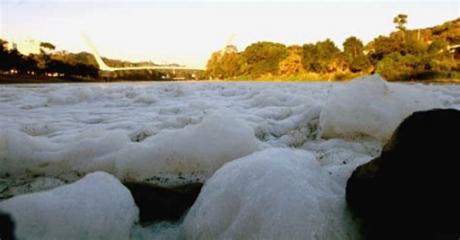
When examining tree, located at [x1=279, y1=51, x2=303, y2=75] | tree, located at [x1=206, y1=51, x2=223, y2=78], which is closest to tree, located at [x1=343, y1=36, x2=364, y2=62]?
tree, located at [x1=279, y1=51, x2=303, y2=75]

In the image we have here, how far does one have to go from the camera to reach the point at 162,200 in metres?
2.12

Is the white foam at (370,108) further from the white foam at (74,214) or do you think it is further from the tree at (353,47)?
the tree at (353,47)

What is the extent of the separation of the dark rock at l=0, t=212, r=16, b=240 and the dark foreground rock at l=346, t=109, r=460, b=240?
135 centimetres

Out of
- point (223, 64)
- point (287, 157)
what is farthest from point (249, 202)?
point (223, 64)

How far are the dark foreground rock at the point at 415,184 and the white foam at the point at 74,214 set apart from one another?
3.23 ft

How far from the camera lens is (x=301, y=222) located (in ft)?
4.73

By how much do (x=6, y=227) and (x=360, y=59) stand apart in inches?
2042

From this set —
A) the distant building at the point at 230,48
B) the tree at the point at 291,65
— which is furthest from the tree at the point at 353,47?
the distant building at the point at 230,48

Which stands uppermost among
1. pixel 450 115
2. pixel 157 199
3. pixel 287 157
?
pixel 450 115

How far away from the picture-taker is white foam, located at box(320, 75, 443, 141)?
329 cm

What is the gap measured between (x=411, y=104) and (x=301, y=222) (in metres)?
2.46

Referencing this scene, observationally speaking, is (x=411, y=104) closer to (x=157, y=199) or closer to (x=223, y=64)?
(x=157, y=199)

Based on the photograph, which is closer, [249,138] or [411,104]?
[249,138]

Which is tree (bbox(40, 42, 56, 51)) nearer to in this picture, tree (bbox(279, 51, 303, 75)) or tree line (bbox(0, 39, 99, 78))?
tree line (bbox(0, 39, 99, 78))
